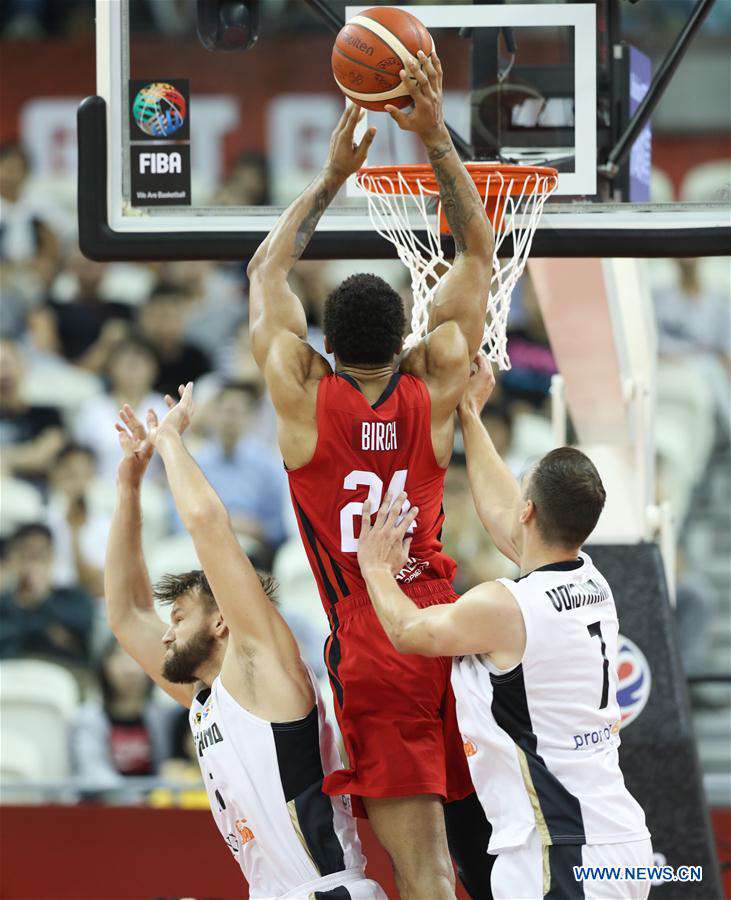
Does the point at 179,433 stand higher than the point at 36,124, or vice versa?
the point at 36,124

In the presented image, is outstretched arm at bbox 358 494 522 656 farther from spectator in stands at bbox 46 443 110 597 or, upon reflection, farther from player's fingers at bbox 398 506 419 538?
spectator in stands at bbox 46 443 110 597

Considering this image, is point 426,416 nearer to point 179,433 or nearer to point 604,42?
point 179,433

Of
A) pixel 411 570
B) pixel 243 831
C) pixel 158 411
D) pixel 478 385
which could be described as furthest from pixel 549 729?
pixel 158 411

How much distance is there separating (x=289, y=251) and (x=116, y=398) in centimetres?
551

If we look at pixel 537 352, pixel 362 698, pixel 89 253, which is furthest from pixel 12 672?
pixel 362 698

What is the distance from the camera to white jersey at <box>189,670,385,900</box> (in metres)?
3.79

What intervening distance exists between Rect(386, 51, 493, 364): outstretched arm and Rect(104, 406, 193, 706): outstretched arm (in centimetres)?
105

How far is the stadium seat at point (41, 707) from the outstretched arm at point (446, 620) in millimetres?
4625

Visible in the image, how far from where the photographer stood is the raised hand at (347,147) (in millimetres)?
3904

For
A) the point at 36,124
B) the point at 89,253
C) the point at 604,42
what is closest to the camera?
the point at 89,253

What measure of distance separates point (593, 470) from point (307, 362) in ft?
2.67

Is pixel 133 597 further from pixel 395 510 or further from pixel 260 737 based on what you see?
pixel 395 510

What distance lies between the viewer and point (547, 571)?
11.8 feet

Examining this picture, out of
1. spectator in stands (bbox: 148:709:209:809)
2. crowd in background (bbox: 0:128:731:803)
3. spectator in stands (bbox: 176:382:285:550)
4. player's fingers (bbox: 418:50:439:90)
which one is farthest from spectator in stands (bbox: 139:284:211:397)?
player's fingers (bbox: 418:50:439:90)
